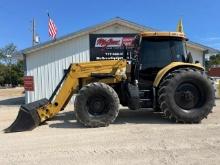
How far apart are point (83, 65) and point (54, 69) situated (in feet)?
32.0

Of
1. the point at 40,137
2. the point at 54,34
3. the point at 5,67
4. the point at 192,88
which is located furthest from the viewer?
the point at 5,67

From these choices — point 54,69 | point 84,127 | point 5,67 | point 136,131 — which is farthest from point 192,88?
point 5,67

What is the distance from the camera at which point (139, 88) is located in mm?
11000

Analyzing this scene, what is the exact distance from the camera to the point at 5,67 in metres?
84.9

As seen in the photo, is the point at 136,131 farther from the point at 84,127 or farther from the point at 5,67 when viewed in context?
the point at 5,67

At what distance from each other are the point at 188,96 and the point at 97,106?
99.5 inches

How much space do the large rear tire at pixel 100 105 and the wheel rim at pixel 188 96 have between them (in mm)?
1712

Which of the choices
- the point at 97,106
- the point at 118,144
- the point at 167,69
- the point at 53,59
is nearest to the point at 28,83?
the point at 53,59

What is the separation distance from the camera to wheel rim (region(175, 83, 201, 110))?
10.6 meters

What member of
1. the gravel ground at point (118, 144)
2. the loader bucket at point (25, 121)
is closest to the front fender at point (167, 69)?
the gravel ground at point (118, 144)

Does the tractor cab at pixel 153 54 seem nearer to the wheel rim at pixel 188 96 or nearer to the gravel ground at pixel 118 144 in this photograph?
the wheel rim at pixel 188 96

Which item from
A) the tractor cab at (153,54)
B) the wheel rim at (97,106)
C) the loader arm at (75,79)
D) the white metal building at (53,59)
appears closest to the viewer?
the wheel rim at (97,106)

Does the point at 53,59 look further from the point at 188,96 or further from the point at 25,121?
the point at 188,96

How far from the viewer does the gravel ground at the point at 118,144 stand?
22.8 feet
